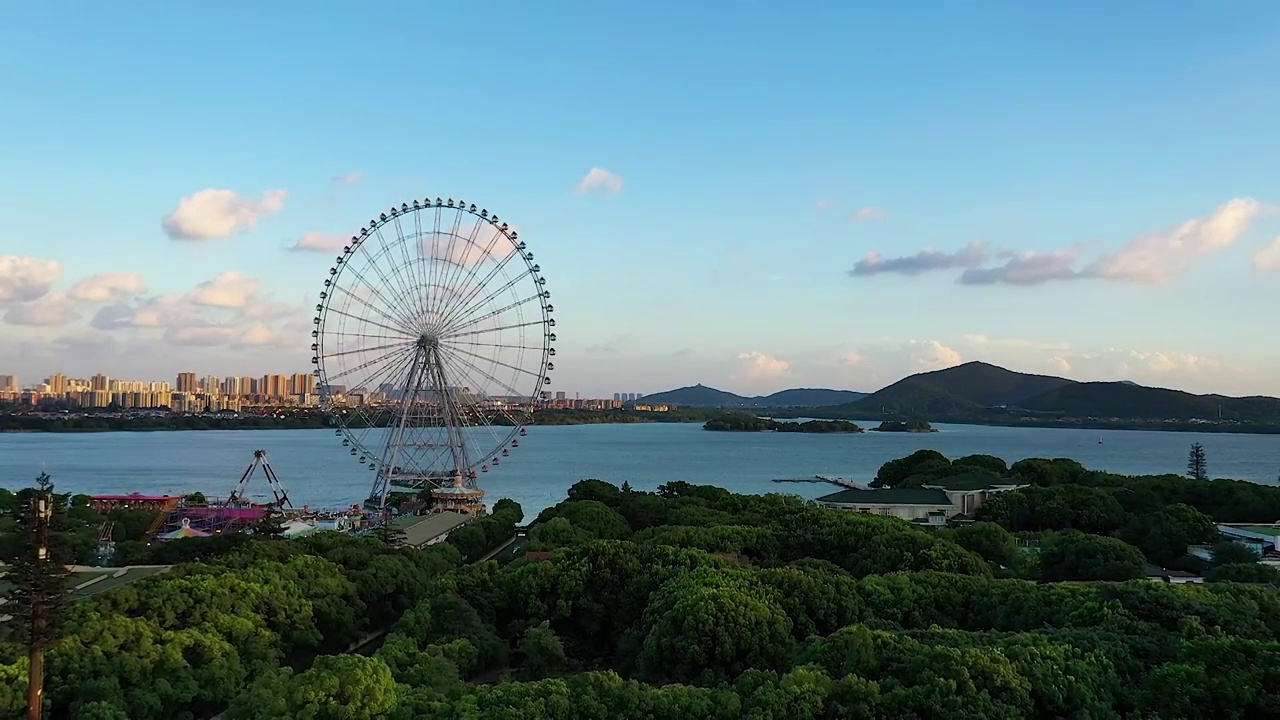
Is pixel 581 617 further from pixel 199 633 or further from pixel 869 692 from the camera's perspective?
pixel 869 692

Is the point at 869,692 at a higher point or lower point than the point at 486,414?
lower

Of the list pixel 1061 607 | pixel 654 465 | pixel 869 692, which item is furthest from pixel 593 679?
pixel 654 465

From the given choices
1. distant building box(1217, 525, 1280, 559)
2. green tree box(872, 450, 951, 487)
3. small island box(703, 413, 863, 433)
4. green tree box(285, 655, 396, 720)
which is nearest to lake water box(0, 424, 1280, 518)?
green tree box(872, 450, 951, 487)

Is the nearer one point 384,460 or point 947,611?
point 947,611

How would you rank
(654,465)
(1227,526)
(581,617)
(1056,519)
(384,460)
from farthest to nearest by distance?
(654,465)
(384,460)
(1056,519)
(1227,526)
(581,617)

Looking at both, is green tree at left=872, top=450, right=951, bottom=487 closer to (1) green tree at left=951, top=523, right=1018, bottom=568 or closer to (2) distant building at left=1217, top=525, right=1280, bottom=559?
(2) distant building at left=1217, top=525, right=1280, bottom=559

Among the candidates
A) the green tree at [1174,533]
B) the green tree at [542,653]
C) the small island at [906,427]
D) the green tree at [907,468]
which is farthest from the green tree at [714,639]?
the small island at [906,427]

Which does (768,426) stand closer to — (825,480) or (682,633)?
(825,480)
